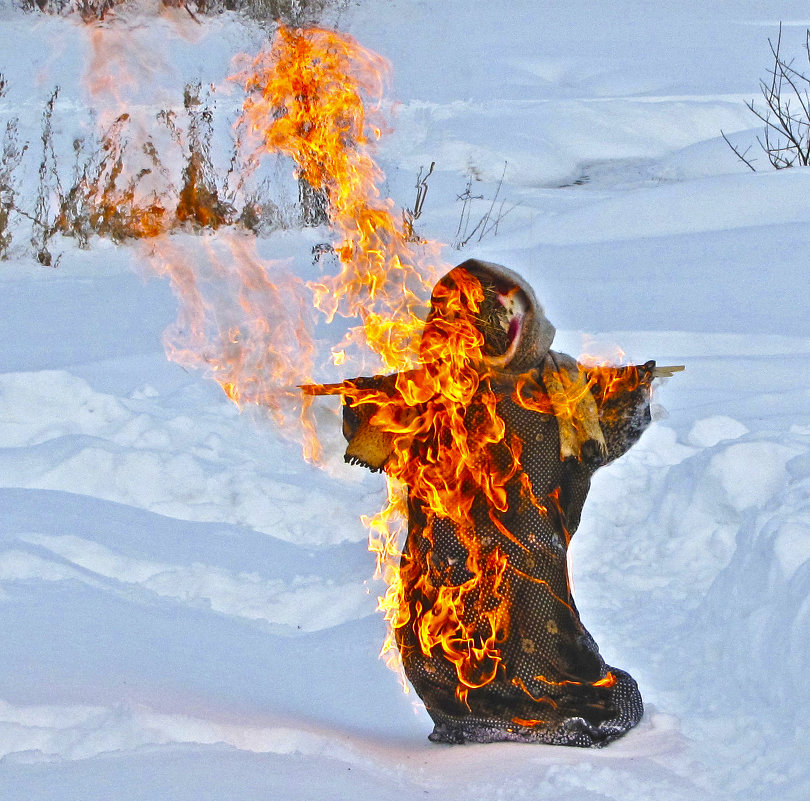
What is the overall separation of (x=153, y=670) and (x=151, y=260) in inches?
215

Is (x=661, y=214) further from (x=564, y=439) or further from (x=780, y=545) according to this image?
(x=564, y=439)

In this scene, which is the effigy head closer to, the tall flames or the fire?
the tall flames

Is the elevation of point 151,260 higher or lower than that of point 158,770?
higher

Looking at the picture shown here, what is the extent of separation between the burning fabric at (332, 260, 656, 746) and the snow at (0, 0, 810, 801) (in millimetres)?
173

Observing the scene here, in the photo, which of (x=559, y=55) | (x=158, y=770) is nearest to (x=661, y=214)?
(x=158, y=770)

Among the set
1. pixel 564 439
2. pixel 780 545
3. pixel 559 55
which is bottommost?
pixel 780 545

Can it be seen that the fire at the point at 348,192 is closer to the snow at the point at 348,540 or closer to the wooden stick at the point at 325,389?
the wooden stick at the point at 325,389

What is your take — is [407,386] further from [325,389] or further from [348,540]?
[348,540]

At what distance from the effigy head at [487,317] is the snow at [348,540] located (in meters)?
1.08

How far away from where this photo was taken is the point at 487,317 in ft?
11.4

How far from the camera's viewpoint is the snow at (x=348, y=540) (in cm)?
348

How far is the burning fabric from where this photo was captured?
11.9ft

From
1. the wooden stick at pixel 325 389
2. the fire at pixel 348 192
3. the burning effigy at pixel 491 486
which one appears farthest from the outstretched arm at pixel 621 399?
the wooden stick at pixel 325 389

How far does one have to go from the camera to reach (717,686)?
14.1 ft
